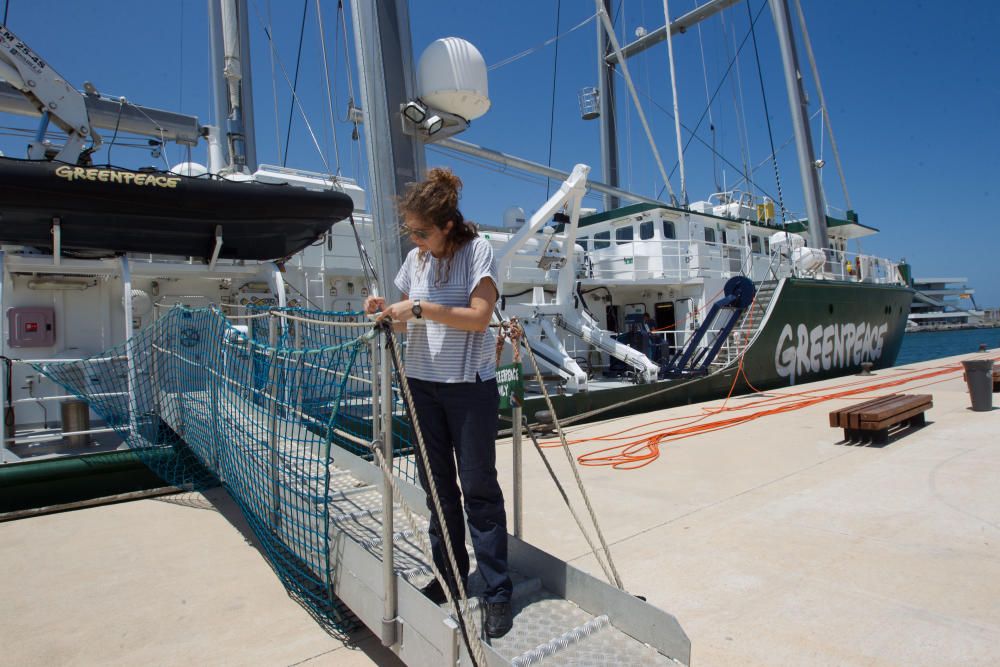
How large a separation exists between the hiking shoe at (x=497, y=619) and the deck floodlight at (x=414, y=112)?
4.54 meters

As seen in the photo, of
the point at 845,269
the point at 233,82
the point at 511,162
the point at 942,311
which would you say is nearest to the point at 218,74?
the point at 233,82

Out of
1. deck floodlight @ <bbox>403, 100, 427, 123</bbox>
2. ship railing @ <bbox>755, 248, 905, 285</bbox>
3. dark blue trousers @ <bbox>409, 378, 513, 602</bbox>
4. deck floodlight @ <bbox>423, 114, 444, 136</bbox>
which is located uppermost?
deck floodlight @ <bbox>403, 100, 427, 123</bbox>

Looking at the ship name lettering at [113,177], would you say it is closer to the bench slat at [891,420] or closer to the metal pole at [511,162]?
the metal pole at [511,162]

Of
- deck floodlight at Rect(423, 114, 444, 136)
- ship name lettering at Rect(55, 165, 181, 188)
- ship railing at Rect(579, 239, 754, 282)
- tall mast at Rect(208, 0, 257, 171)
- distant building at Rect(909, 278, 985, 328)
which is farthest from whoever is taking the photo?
distant building at Rect(909, 278, 985, 328)

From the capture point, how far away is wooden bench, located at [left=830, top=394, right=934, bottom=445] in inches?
235

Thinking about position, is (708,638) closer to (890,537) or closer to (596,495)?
(890,537)

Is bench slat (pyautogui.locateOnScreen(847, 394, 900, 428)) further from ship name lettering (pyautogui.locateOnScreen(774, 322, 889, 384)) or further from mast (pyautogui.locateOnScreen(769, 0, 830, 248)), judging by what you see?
mast (pyautogui.locateOnScreen(769, 0, 830, 248))

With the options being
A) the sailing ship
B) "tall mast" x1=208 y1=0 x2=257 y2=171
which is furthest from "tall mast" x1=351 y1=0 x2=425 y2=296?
"tall mast" x1=208 y1=0 x2=257 y2=171

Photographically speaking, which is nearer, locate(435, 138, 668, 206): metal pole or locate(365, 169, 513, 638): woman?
locate(365, 169, 513, 638): woman

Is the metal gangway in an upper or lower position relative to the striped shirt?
lower

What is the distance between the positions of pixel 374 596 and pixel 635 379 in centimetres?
863

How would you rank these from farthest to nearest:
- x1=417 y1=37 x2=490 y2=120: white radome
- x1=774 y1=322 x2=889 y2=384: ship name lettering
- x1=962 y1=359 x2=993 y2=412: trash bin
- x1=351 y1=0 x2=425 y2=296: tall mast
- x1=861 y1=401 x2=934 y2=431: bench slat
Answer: x1=774 y1=322 x2=889 y2=384: ship name lettering, x1=962 y1=359 x2=993 y2=412: trash bin, x1=861 y1=401 x2=934 y2=431: bench slat, x1=417 y1=37 x2=490 y2=120: white radome, x1=351 y1=0 x2=425 y2=296: tall mast

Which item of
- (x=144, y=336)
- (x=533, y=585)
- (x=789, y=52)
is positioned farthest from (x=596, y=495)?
(x=789, y=52)

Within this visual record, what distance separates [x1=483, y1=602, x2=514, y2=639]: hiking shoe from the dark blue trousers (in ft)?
0.07
